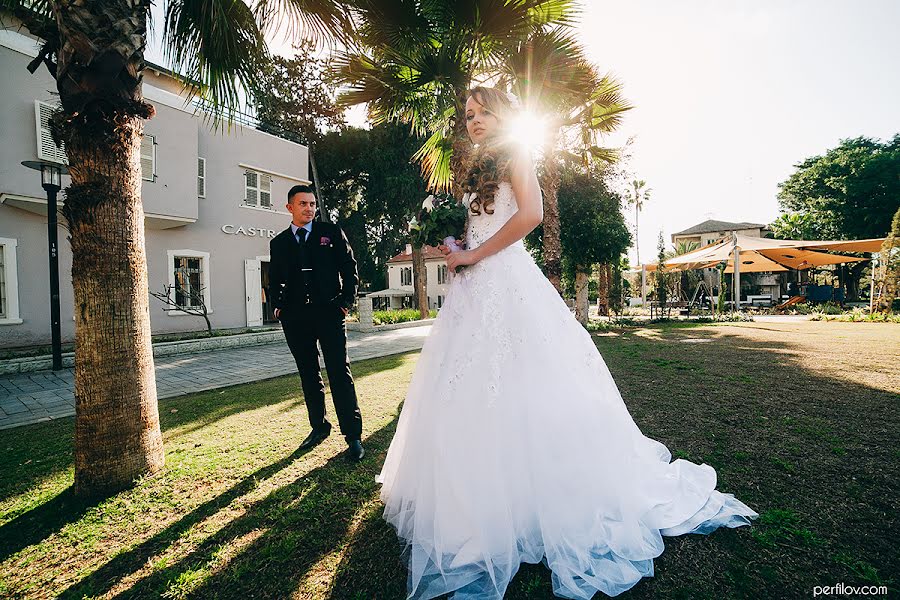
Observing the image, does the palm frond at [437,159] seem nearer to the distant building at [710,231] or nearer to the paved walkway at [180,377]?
the paved walkway at [180,377]

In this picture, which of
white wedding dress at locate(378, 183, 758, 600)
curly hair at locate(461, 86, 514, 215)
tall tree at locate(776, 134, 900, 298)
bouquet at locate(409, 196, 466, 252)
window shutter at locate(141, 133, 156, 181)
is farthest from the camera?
tall tree at locate(776, 134, 900, 298)

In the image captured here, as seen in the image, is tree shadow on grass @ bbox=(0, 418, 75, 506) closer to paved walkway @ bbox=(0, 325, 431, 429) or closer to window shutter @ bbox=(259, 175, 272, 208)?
paved walkway @ bbox=(0, 325, 431, 429)

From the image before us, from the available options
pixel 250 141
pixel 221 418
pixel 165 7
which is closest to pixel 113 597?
pixel 221 418

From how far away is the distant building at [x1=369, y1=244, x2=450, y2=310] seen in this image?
4071cm

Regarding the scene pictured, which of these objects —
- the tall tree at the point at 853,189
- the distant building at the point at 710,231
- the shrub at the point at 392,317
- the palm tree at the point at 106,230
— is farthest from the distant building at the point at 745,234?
the palm tree at the point at 106,230

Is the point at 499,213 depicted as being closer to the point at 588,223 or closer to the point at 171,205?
the point at 588,223

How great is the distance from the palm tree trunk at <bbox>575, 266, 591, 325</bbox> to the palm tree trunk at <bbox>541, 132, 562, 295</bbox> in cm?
535

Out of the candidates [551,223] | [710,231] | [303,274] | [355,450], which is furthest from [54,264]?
[710,231]

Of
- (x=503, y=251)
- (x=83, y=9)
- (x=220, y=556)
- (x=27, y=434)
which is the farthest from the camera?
(x=27, y=434)

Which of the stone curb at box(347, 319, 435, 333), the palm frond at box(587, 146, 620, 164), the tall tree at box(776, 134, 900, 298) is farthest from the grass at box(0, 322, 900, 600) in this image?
the tall tree at box(776, 134, 900, 298)

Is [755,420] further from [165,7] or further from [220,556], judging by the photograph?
[165,7]

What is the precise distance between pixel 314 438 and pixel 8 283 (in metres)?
11.7

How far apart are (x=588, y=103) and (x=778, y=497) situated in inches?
270

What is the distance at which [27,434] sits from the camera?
405 cm
